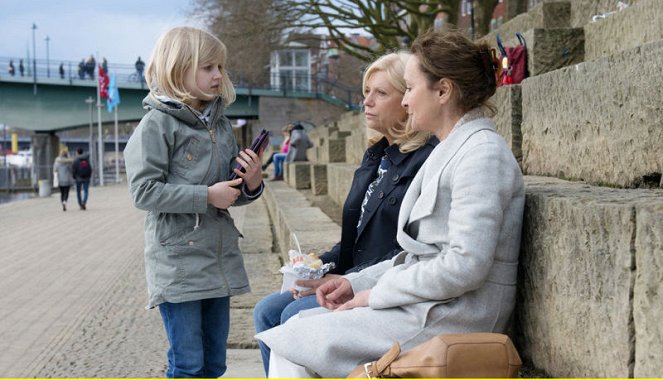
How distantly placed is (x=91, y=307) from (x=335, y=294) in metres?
4.63

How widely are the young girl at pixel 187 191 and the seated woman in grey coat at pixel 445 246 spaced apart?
2.39 feet

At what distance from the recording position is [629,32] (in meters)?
5.14

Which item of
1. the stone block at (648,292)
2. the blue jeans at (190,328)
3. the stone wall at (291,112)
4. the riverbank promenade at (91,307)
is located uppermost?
the stone wall at (291,112)

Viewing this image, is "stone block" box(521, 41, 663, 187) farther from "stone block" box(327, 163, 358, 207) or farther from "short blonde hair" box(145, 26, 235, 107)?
"stone block" box(327, 163, 358, 207)

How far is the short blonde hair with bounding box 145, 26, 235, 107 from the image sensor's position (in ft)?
10.9

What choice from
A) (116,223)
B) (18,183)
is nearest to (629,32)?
(116,223)

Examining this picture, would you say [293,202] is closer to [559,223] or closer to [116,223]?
[116,223]

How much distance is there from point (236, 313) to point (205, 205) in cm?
258

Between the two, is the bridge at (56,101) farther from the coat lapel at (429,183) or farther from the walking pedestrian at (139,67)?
the coat lapel at (429,183)

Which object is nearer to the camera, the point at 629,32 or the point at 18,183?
the point at 629,32

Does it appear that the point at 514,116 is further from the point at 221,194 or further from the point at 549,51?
the point at 221,194

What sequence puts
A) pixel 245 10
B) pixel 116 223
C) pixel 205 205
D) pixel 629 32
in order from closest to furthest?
1. pixel 205 205
2. pixel 629 32
3. pixel 116 223
4. pixel 245 10

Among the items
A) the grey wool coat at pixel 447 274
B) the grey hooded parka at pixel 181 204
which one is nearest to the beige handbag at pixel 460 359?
the grey wool coat at pixel 447 274

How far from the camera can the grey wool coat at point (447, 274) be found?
2.41 meters
